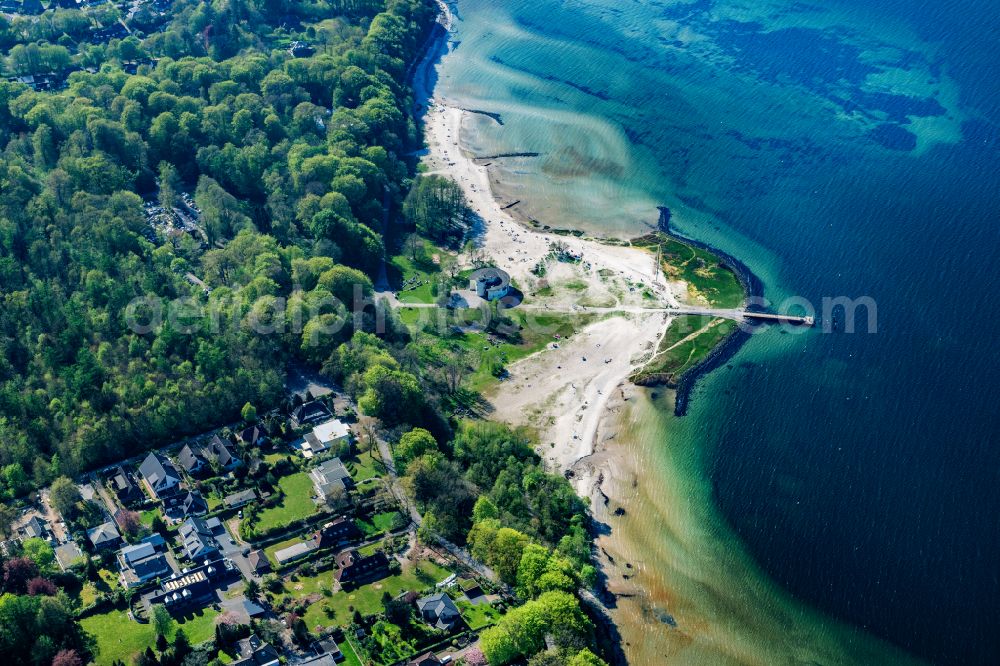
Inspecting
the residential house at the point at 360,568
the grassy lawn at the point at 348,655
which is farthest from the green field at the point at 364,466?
the grassy lawn at the point at 348,655

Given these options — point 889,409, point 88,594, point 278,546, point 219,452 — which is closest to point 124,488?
point 219,452

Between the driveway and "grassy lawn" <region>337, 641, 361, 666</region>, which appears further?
the driveway

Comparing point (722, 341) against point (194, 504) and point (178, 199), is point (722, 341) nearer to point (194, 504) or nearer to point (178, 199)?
point (194, 504)

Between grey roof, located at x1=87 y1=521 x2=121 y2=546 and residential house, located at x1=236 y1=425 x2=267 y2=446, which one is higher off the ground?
residential house, located at x1=236 y1=425 x2=267 y2=446

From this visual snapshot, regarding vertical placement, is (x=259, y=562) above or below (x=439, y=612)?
below

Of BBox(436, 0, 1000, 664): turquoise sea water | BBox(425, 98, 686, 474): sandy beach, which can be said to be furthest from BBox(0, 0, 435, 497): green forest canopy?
BBox(436, 0, 1000, 664): turquoise sea water

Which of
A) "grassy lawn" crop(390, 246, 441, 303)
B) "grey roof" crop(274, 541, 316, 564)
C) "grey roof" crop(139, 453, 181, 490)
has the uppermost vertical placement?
"grassy lawn" crop(390, 246, 441, 303)

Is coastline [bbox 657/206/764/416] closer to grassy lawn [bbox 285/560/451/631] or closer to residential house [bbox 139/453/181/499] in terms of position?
grassy lawn [bbox 285/560/451/631]

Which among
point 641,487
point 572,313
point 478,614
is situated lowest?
point 478,614
